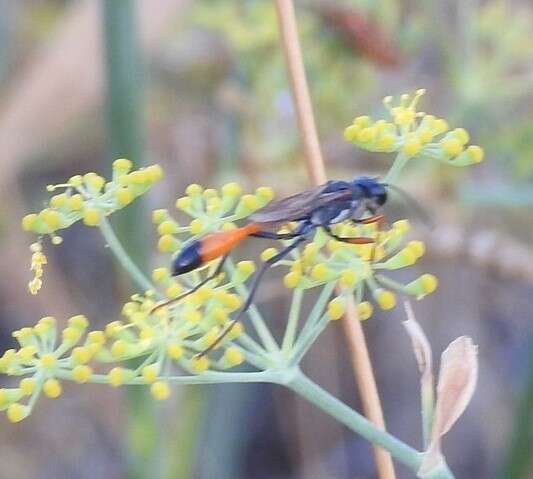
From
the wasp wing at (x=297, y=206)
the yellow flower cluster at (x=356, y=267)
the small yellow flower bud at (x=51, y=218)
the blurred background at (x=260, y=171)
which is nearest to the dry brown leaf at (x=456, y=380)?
the yellow flower cluster at (x=356, y=267)

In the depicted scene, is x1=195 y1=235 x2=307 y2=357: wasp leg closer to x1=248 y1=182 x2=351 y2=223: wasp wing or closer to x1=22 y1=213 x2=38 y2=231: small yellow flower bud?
x1=248 y1=182 x2=351 y2=223: wasp wing

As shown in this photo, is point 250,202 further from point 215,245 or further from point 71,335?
point 71,335

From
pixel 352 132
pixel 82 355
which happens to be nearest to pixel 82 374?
pixel 82 355

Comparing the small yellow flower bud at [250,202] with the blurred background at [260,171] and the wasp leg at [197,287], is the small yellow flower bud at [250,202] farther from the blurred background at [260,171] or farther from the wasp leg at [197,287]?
the blurred background at [260,171]

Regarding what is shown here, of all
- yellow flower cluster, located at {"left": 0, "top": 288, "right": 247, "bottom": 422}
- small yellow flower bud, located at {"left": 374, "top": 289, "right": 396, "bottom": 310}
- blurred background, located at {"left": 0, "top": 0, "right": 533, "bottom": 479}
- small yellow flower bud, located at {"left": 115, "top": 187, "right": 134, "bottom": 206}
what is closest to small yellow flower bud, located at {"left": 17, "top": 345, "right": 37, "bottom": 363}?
yellow flower cluster, located at {"left": 0, "top": 288, "right": 247, "bottom": 422}

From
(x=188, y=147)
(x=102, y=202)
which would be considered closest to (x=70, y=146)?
(x=188, y=147)

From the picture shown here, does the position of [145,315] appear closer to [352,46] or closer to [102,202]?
[102,202]
